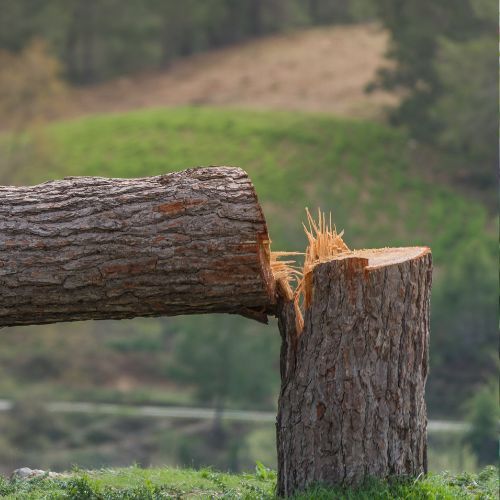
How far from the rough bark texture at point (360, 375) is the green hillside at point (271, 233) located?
12139 millimetres

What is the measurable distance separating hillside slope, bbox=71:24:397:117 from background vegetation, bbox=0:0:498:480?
1362mm

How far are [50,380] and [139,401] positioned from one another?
2.74 meters

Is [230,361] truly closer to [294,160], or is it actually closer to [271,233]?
[271,233]

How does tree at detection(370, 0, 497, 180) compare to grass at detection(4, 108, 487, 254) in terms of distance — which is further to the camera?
grass at detection(4, 108, 487, 254)

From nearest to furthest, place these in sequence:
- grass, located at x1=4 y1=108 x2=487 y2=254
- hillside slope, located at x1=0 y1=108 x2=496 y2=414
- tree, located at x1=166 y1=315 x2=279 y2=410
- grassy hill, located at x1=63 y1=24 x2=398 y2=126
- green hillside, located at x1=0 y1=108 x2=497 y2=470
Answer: tree, located at x1=166 y1=315 x2=279 y2=410 → green hillside, located at x1=0 y1=108 x2=497 y2=470 → hillside slope, located at x1=0 y1=108 x2=496 y2=414 → grass, located at x1=4 y1=108 x2=487 y2=254 → grassy hill, located at x1=63 y1=24 x2=398 y2=126

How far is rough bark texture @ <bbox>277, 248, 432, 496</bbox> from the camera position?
19.4ft

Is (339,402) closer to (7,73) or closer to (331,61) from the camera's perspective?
(7,73)

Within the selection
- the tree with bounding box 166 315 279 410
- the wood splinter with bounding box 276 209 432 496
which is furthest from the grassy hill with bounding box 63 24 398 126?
the wood splinter with bounding box 276 209 432 496

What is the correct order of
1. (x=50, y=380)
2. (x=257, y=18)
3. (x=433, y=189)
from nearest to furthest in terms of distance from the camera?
(x=50, y=380)
(x=433, y=189)
(x=257, y=18)

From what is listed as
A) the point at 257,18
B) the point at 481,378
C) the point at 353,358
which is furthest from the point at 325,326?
the point at 257,18

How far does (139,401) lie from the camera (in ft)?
83.3

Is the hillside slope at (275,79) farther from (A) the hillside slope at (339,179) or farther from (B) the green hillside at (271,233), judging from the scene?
(B) the green hillside at (271,233)

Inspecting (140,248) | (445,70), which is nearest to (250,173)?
(445,70)

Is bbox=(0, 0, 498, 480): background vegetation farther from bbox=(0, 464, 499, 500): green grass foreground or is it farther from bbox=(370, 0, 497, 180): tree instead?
bbox=(0, 464, 499, 500): green grass foreground
